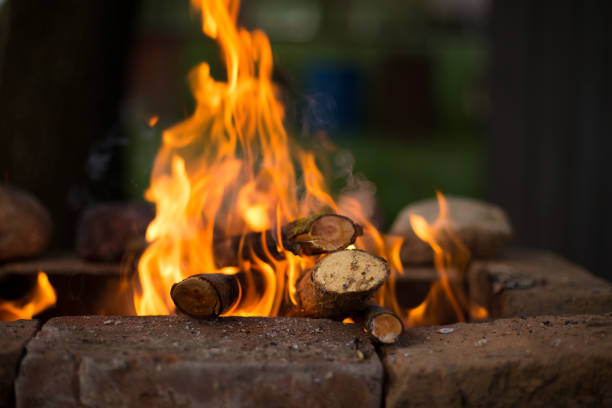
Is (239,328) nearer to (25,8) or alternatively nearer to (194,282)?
(194,282)

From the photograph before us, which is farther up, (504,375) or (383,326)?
(383,326)

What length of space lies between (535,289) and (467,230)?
1.77 ft

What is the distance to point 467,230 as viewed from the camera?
322cm

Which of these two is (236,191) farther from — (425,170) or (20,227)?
(425,170)

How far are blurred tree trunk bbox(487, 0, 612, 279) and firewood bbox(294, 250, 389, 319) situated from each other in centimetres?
331

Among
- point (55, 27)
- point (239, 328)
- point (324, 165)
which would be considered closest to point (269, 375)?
point (239, 328)

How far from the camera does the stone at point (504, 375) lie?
76.4 inches

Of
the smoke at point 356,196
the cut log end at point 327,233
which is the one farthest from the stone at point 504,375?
the smoke at point 356,196

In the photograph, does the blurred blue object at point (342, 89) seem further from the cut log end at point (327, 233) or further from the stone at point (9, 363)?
the stone at point (9, 363)

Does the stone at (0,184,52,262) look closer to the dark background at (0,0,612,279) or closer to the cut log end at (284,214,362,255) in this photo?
the dark background at (0,0,612,279)

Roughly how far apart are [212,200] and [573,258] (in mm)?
3420

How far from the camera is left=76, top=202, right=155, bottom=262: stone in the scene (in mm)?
3148

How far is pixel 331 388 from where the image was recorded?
6.29 feet

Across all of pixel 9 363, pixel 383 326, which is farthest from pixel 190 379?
pixel 383 326
